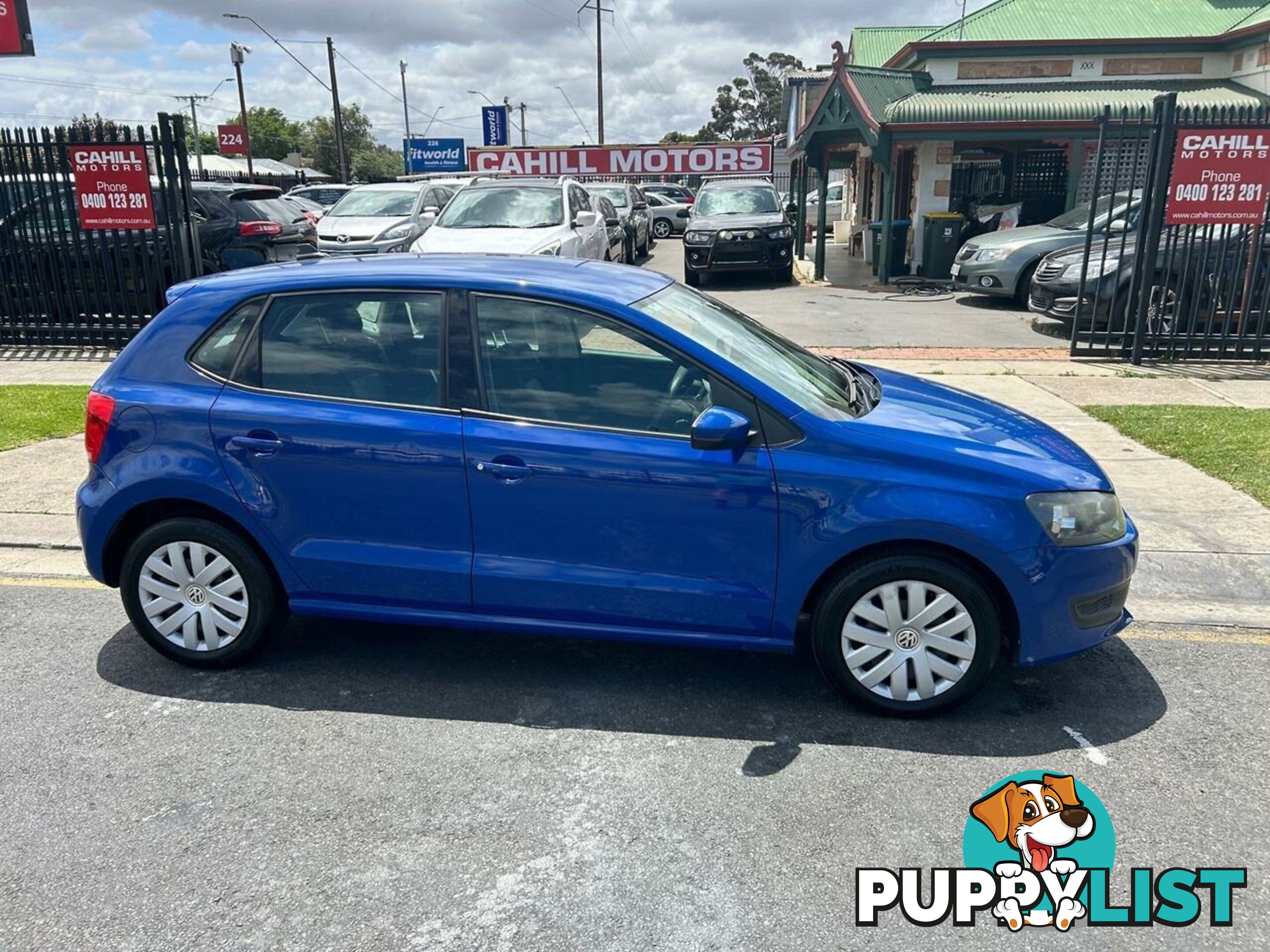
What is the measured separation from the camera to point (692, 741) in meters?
3.64

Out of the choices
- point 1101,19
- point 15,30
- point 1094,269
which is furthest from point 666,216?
point 1094,269

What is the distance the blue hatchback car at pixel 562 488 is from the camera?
3.57 meters

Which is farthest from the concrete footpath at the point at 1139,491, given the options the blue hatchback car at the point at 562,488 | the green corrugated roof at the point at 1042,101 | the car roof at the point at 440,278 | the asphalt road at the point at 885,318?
the green corrugated roof at the point at 1042,101

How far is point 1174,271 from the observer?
10523mm

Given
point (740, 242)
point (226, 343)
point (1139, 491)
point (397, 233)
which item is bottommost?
point (1139, 491)

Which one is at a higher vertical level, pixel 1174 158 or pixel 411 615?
pixel 1174 158

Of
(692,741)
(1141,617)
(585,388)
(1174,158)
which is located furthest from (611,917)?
(1174,158)

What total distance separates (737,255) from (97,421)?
1456 cm

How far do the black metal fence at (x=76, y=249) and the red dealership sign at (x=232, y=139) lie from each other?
3384 centimetres

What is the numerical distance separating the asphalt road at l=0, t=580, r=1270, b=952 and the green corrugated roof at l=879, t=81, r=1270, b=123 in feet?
48.1

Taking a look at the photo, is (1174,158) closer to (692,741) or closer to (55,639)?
(692,741)

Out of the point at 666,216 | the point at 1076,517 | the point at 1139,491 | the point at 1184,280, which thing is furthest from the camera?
the point at 666,216

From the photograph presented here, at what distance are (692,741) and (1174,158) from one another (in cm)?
867

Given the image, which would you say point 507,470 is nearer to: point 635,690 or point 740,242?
point 635,690
